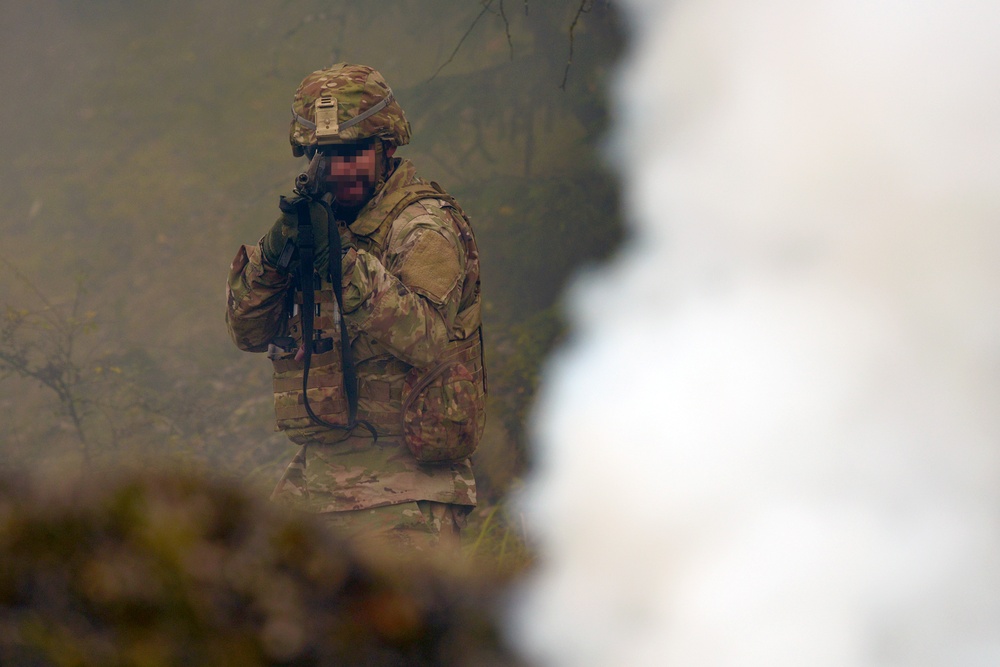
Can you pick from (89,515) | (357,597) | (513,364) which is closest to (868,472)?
(357,597)

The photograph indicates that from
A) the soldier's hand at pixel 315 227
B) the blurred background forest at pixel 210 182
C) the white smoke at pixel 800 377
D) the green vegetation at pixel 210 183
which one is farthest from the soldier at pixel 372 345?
the blurred background forest at pixel 210 182

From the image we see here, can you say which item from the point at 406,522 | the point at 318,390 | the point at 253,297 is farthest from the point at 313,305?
A: the point at 406,522

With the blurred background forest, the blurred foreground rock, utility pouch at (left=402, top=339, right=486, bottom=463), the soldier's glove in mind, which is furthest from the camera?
the blurred background forest

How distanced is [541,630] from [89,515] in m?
0.44

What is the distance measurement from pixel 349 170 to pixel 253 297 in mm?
647

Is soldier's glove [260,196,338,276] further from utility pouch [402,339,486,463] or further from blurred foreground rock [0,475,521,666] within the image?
blurred foreground rock [0,475,521,666]

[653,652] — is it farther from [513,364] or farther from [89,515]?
[513,364]

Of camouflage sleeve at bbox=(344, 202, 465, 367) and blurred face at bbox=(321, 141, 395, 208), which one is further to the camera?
blurred face at bbox=(321, 141, 395, 208)

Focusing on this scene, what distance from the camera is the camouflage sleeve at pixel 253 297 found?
3.81m

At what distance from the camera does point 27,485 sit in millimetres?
955

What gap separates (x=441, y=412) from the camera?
3.93m

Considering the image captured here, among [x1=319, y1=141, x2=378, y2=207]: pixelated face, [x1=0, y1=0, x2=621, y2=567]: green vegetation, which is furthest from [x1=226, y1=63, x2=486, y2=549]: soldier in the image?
[x1=0, y1=0, x2=621, y2=567]: green vegetation

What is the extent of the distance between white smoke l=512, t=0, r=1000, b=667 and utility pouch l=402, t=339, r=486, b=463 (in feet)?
5.85

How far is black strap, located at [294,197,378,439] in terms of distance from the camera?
11.7 ft
